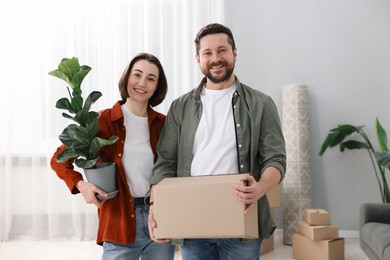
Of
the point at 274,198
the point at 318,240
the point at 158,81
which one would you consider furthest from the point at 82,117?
the point at 274,198

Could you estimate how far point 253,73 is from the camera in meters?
4.09

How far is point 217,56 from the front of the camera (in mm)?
1472

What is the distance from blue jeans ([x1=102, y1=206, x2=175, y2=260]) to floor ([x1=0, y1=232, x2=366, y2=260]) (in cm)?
187

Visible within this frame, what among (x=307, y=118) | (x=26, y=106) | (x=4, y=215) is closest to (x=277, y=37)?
(x=307, y=118)

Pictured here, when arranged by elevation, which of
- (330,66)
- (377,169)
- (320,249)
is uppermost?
(330,66)

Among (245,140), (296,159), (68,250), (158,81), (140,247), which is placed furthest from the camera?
(296,159)

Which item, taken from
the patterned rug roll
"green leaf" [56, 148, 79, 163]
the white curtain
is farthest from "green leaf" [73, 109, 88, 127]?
the patterned rug roll

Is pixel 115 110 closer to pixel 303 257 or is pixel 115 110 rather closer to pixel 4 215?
pixel 303 257

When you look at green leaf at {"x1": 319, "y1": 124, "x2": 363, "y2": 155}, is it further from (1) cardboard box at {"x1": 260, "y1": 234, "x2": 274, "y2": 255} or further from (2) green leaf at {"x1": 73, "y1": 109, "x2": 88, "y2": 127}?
(2) green leaf at {"x1": 73, "y1": 109, "x2": 88, "y2": 127}

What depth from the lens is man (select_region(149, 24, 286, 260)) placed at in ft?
4.73

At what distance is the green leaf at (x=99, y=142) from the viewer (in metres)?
1.45

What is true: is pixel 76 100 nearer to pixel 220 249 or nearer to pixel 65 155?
pixel 65 155

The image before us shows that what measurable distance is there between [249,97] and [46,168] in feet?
10.3

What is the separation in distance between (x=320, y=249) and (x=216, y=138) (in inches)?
81.9
